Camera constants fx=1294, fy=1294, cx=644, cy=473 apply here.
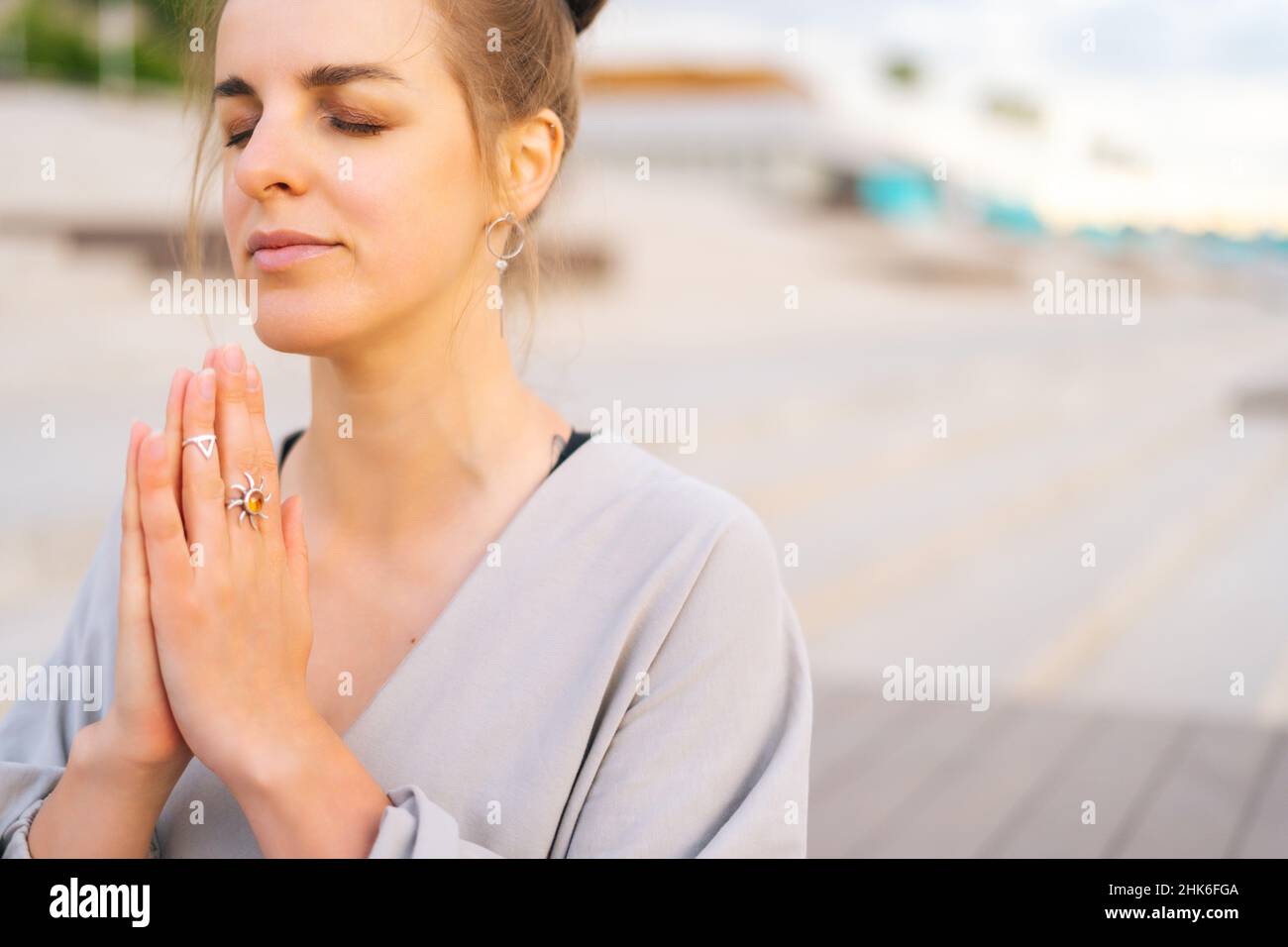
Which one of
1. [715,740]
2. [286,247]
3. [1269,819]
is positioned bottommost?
[1269,819]

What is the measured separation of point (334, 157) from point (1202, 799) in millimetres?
2937

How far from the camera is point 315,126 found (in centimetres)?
120

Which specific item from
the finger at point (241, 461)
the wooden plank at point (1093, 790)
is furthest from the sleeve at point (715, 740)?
the wooden plank at point (1093, 790)

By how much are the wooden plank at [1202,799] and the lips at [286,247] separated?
8.22 ft

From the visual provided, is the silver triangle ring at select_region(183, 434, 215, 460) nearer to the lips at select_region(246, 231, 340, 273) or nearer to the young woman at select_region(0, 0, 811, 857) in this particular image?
the young woman at select_region(0, 0, 811, 857)

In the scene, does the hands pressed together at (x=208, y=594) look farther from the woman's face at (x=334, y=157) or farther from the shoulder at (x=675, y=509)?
the shoulder at (x=675, y=509)

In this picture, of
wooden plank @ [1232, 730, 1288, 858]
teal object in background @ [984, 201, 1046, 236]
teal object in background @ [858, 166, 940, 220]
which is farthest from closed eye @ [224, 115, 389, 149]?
teal object in background @ [984, 201, 1046, 236]

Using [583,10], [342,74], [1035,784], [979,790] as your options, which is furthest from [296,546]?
[1035,784]

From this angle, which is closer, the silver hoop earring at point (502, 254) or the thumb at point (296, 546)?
the thumb at point (296, 546)

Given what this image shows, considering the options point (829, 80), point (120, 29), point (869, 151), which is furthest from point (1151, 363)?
point (829, 80)

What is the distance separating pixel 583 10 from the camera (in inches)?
57.9

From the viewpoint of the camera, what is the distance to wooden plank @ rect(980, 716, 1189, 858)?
120 inches

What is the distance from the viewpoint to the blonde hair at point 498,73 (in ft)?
4.15

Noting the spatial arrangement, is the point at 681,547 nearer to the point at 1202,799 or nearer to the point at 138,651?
the point at 138,651
